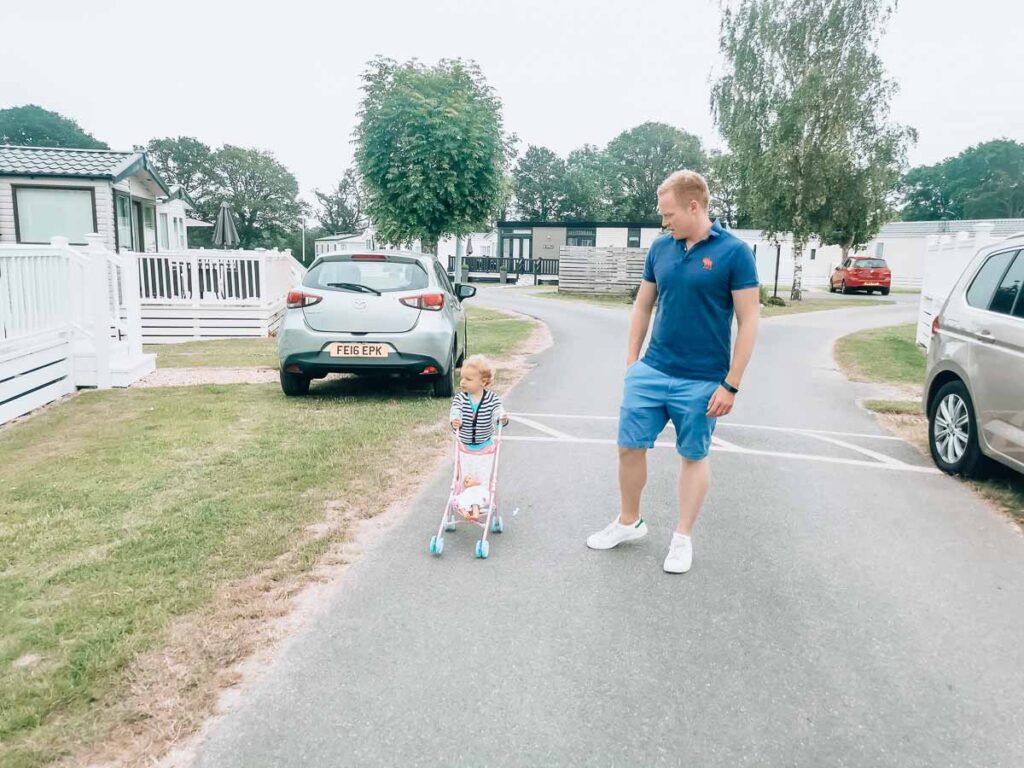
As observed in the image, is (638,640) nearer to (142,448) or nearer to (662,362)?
(662,362)

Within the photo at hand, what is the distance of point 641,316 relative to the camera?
4230mm

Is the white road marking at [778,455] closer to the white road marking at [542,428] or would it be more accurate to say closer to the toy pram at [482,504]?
the white road marking at [542,428]

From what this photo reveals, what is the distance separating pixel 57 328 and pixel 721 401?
784cm

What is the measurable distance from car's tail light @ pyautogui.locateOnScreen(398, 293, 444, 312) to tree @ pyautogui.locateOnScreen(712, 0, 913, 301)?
80.5 feet

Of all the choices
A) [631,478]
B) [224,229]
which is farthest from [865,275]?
[631,478]

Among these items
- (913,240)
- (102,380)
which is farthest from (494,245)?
(102,380)

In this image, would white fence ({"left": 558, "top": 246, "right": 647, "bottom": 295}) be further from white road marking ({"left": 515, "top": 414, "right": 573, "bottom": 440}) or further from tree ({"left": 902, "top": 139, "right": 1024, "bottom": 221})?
tree ({"left": 902, "top": 139, "right": 1024, "bottom": 221})

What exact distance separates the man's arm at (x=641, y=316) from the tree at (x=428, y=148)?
17058mm

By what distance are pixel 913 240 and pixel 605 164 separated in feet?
135

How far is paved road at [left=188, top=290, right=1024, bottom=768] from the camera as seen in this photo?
2.66 metres

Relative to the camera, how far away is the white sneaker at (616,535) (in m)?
4.46

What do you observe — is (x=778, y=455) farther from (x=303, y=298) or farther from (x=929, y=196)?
(x=929, y=196)

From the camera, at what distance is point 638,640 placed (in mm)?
3391

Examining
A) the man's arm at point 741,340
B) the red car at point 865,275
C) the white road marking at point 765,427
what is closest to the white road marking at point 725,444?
the white road marking at point 765,427
